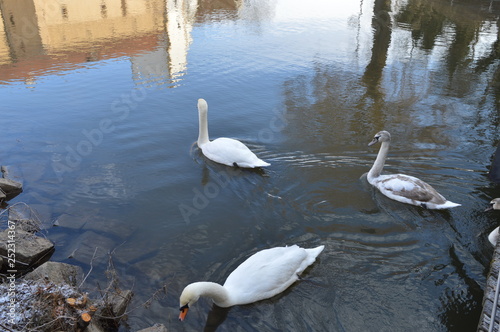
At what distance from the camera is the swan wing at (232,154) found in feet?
27.5

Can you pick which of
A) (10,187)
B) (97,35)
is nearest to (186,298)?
(10,187)

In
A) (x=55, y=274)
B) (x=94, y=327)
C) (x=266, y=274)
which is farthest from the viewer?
(x=266, y=274)

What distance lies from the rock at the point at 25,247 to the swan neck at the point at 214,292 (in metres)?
2.56

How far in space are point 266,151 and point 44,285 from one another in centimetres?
558

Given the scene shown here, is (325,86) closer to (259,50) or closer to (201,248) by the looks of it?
(259,50)

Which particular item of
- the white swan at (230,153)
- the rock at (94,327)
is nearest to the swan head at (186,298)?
the rock at (94,327)

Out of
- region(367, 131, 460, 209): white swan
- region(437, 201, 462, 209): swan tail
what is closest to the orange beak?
region(367, 131, 460, 209): white swan

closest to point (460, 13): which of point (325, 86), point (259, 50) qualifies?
point (259, 50)

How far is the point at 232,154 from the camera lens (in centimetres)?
850

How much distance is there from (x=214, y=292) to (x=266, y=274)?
0.75 meters

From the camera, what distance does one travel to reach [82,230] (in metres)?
6.93

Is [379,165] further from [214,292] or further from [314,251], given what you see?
[214,292]

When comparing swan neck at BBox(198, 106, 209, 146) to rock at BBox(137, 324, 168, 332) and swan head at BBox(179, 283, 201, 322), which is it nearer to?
swan head at BBox(179, 283, 201, 322)

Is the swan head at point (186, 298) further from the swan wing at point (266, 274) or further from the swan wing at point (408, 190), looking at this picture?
the swan wing at point (408, 190)
